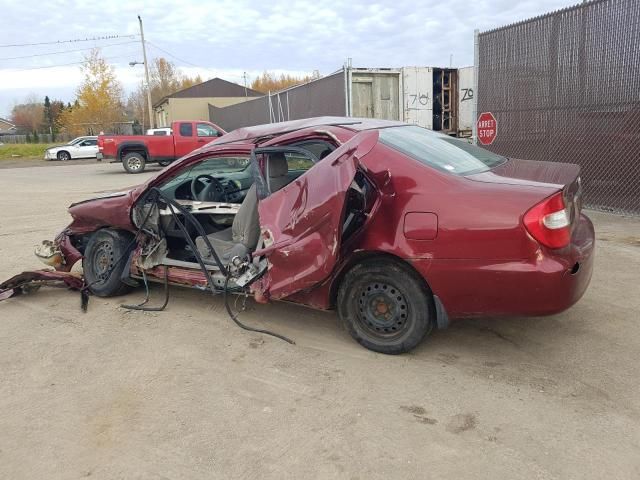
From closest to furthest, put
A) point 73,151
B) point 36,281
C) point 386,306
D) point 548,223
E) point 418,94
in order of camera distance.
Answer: point 548,223 → point 386,306 → point 36,281 → point 418,94 → point 73,151

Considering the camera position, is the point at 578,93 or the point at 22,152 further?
the point at 22,152

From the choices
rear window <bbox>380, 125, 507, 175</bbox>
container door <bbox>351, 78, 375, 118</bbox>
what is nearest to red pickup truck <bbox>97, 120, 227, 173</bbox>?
container door <bbox>351, 78, 375, 118</bbox>

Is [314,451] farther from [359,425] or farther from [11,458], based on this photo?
[11,458]

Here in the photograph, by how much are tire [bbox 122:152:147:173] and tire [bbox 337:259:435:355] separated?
59.9ft

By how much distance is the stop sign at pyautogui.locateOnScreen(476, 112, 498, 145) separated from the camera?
31.4 feet

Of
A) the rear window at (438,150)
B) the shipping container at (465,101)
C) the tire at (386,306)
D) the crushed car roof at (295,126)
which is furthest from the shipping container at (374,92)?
the tire at (386,306)

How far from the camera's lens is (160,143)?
65.7 ft

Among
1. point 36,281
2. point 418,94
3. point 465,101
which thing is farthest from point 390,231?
point 465,101

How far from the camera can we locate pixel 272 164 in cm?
406

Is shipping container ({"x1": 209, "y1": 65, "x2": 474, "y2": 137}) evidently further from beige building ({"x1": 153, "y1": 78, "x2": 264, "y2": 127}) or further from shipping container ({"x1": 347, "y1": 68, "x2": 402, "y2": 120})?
beige building ({"x1": 153, "y1": 78, "x2": 264, "y2": 127})

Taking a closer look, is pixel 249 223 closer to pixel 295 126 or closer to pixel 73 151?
pixel 295 126

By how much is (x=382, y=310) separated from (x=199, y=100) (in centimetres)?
4723

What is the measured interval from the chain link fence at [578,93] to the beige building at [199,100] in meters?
37.0

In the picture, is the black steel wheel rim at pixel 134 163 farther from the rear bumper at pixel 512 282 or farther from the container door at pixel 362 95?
the rear bumper at pixel 512 282
